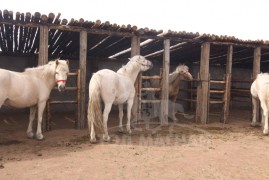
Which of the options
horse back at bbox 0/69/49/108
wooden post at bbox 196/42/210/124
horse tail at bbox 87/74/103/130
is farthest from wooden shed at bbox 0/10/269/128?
horse tail at bbox 87/74/103/130

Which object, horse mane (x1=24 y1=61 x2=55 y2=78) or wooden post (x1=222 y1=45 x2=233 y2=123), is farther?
wooden post (x1=222 y1=45 x2=233 y2=123)

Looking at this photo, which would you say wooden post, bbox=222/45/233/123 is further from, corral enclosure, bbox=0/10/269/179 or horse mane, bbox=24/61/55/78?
horse mane, bbox=24/61/55/78

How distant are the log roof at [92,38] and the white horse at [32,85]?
1.41 meters

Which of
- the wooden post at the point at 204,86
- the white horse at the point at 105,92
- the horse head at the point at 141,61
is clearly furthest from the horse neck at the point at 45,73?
the wooden post at the point at 204,86

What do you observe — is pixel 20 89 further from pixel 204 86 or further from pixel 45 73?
pixel 204 86

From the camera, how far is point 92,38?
8.98m

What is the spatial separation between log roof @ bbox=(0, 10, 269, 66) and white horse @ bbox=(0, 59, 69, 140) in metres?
1.41

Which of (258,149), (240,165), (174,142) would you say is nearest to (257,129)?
(258,149)

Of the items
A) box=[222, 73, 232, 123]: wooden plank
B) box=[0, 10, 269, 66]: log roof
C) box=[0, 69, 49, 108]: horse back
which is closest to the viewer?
box=[0, 69, 49, 108]: horse back

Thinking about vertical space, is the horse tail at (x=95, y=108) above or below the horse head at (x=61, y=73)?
below

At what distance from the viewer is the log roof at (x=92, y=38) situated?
6851mm

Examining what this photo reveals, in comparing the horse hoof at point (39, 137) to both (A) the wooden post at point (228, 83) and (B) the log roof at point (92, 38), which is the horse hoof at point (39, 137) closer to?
(B) the log roof at point (92, 38)

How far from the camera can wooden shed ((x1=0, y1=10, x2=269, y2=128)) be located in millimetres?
6995

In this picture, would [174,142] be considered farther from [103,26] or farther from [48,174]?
[103,26]
